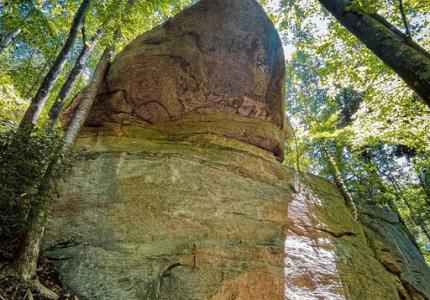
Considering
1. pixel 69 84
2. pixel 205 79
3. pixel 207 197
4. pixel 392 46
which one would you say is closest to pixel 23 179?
pixel 207 197

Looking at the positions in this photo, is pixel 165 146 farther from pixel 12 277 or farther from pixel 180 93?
pixel 12 277

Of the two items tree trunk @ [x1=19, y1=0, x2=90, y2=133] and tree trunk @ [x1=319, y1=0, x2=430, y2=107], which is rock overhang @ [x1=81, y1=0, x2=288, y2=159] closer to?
tree trunk @ [x1=19, y1=0, x2=90, y2=133]

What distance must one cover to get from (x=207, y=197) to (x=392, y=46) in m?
4.16

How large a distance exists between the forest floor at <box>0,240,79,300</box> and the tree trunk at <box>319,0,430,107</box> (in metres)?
5.26

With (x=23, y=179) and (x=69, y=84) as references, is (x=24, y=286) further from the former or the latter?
(x=69, y=84)

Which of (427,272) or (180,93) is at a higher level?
(180,93)

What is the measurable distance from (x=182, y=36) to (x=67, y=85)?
4.80 meters

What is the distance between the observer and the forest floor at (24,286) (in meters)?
3.34

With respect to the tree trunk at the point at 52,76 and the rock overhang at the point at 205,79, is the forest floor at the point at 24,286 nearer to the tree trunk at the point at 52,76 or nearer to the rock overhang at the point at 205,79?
the tree trunk at the point at 52,76

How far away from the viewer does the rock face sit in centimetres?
457

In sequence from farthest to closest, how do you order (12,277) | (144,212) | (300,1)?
1. (300,1)
2. (144,212)
3. (12,277)

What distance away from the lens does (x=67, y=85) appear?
35.6ft

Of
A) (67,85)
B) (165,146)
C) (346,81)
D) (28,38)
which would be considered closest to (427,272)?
(346,81)

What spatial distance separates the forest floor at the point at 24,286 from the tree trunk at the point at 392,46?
5.26 metres
